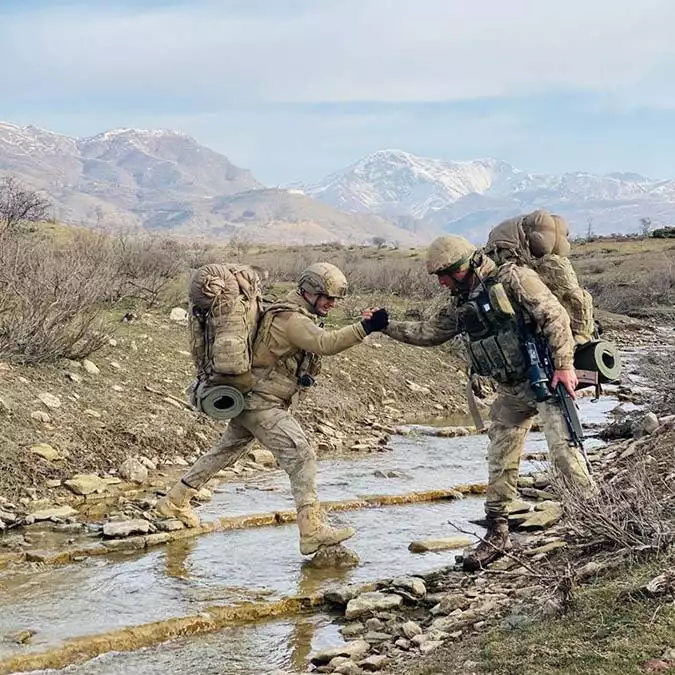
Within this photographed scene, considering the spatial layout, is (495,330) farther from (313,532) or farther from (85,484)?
(85,484)

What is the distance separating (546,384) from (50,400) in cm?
583

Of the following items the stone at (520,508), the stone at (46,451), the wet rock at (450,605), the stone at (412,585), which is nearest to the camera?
the wet rock at (450,605)

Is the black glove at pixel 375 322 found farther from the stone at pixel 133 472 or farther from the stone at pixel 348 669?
the stone at pixel 133 472

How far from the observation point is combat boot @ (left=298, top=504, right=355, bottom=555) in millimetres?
7039

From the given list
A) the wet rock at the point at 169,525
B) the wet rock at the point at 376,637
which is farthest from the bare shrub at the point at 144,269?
the wet rock at the point at 376,637

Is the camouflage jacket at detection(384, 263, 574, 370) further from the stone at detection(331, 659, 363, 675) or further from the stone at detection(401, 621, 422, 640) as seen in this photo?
the stone at detection(331, 659, 363, 675)

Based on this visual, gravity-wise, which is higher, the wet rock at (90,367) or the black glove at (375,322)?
the black glove at (375,322)

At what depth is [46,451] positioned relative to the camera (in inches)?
366

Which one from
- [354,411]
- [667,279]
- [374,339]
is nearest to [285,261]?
[667,279]

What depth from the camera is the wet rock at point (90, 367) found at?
11680 millimetres

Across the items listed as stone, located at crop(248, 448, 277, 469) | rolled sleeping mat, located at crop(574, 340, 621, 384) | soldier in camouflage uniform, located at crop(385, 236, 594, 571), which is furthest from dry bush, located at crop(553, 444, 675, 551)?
stone, located at crop(248, 448, 277, 469)

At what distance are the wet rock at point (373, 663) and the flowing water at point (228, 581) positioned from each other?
0.44 meters

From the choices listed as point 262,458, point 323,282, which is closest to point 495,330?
point 323,282

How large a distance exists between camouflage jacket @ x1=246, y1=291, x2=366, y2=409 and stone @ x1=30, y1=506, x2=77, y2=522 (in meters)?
2.24
